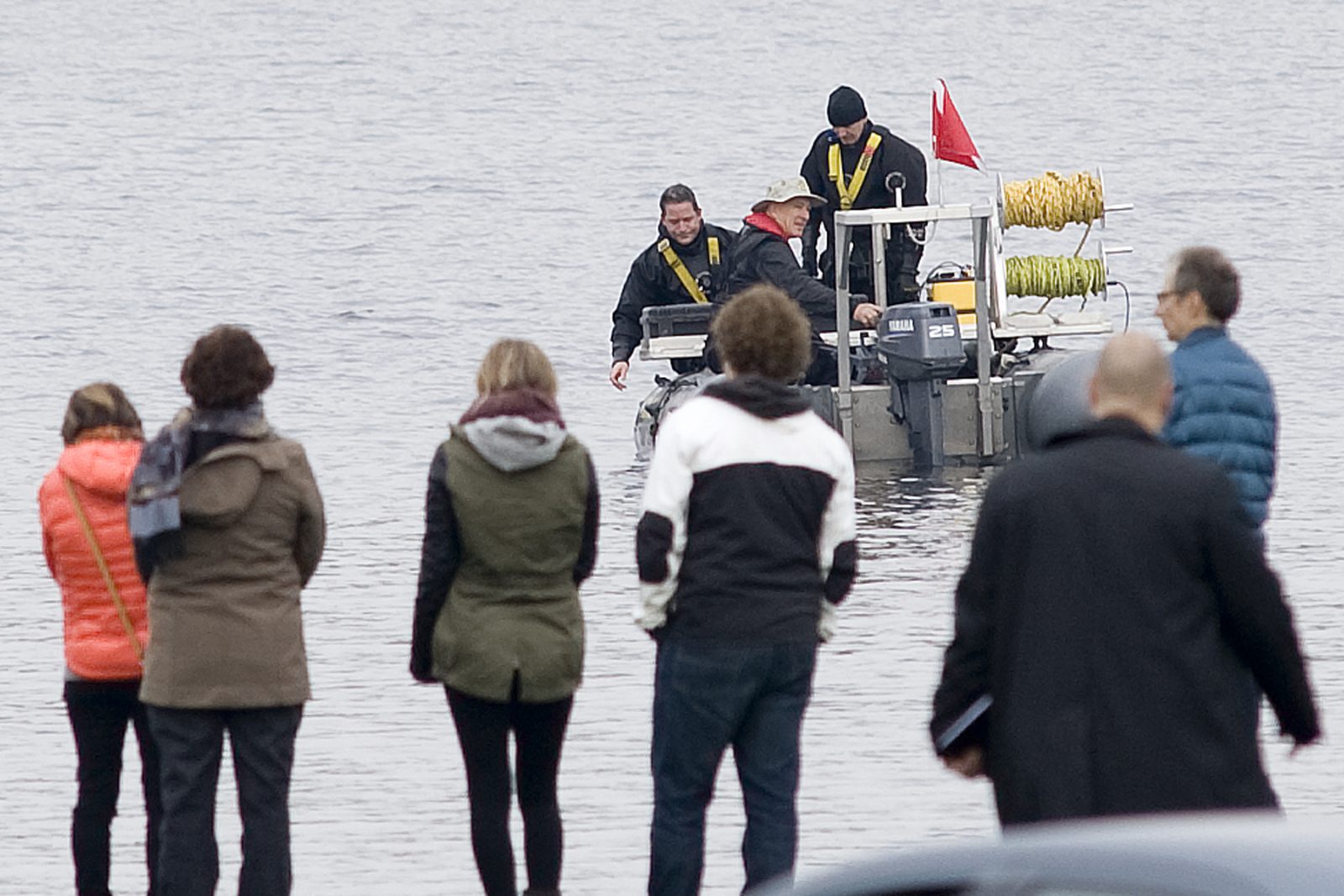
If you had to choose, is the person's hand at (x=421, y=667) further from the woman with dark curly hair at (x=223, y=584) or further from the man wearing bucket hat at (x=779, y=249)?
the man wearing bucket hat at (x=779, y=249)

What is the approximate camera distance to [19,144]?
53.6 m

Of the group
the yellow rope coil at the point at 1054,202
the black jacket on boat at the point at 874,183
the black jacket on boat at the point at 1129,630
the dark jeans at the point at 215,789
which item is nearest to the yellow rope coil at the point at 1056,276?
the yellow rope coil at the point at 1054,202

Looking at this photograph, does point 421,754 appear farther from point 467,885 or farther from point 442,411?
point 442,411

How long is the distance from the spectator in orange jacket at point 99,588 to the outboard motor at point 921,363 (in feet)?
32.5

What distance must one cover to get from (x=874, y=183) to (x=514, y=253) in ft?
80.9

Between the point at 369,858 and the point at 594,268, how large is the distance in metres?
32.2

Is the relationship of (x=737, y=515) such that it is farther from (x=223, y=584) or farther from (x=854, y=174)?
(x=854, y=174)

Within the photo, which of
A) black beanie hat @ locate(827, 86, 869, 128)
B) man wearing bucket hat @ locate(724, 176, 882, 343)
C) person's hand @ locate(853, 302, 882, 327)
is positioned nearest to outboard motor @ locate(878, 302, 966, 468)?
person's hand @ locate(853, 302, 882, 327)

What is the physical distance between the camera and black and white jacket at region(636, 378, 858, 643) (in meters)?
6.48

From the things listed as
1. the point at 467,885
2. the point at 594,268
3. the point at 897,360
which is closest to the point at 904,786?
the point at 467,885

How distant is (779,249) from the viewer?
1570cm

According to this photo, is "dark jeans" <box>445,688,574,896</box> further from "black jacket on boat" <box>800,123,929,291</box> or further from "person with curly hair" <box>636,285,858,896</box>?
"black jacket on boat" <box>800,123,929,291</box>

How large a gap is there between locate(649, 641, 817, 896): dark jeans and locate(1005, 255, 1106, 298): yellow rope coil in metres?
10.5

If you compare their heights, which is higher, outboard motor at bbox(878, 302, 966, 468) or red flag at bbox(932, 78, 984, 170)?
red flag at bbox(932, 78, 984, 170)
